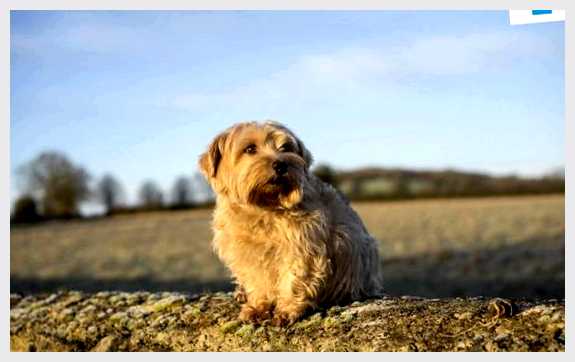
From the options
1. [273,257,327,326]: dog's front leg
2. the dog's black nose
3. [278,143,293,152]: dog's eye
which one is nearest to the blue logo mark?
[278,143,293,152]: dog's eye

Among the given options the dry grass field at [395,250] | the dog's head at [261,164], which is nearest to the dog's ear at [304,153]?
the dog's head at [261,164]

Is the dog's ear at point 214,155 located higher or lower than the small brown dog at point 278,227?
higher

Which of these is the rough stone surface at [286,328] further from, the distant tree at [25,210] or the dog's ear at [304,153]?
the distant tree at [25,210]

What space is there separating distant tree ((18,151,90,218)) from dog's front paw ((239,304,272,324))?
9290 millimetres


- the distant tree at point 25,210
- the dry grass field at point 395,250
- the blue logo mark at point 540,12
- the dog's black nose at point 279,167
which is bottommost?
the dry grass field at point 395,250

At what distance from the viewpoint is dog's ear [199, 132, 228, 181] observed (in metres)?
6.50

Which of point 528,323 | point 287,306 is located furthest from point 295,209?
point 528,323

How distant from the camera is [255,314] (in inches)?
253

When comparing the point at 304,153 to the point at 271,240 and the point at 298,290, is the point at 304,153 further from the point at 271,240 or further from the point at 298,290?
the point at 298,290

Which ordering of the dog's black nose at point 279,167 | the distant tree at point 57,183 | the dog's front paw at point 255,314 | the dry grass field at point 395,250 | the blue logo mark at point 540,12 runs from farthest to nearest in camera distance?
the dry grass field at point 395,250
the distant tree at point 57,183
the blue logo mark at point 540,12
the dog's front paw at point 255,314
the dog's black nose at point 279,167

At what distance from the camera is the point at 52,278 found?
82.0 feet

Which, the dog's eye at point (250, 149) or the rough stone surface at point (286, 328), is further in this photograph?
the dog's eye at point (250, 149)

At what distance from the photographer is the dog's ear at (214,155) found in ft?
21.3
